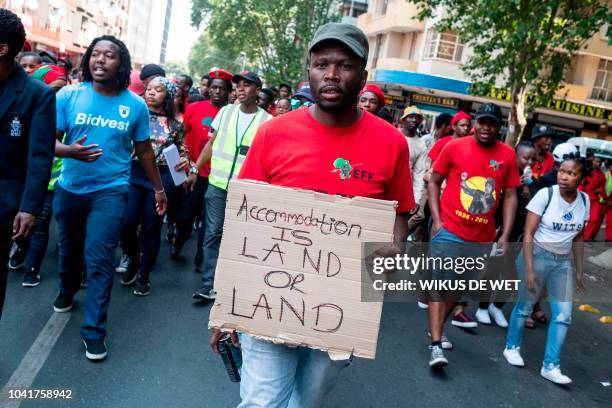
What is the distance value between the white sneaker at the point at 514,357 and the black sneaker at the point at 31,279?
412 cm

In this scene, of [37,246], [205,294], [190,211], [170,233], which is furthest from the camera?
[170,233]

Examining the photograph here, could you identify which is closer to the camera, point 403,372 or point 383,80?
point 403,372

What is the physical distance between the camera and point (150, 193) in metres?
5.15

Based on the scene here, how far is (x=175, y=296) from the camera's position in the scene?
211 inches

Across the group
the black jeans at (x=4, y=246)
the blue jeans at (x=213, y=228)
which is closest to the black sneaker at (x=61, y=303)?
the blue jeans at (x=213, y=228)

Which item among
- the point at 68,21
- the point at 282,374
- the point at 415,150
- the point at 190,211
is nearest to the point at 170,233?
the point at 190,211

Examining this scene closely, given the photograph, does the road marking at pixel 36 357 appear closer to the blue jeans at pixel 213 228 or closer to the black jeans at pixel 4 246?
the black jeans at pixel 4 246

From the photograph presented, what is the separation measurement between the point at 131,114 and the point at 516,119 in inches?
438

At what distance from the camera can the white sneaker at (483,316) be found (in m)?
5.93

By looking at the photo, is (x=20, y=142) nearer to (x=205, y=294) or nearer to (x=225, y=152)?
(x=225, y=152)

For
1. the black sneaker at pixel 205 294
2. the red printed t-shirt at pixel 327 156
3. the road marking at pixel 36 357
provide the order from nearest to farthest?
the red printed t-shirt at pixel 327 156
the road marking at pixel 36 357
the black sneaker at pixel 205 294

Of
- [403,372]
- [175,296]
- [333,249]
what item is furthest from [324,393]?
[175,296]

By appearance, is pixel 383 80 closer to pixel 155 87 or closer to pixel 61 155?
pixel 155 87

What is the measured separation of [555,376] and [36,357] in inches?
151
